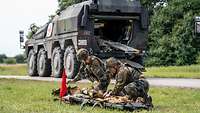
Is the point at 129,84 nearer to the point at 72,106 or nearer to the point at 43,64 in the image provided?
the point at 72,106

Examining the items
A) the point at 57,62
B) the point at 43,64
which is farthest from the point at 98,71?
the point at 43,64

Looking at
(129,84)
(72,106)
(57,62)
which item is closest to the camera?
(129,84)

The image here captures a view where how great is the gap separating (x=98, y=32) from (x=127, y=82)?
42.9ft

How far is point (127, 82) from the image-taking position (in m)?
11.7

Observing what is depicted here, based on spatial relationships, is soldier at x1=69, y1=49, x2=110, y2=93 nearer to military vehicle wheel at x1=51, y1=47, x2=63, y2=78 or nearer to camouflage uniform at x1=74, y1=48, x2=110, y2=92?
camouflage uniform at x1=74, y1=48, x2=110, y2=92

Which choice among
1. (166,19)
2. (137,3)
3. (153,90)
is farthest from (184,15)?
(153,90)

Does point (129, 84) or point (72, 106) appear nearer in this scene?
point (129, 84)

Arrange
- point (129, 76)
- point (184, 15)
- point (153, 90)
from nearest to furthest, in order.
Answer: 1. point (129, 76)
2. point (153, 90)
3. point (184, 15)

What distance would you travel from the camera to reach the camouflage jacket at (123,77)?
11.6 m

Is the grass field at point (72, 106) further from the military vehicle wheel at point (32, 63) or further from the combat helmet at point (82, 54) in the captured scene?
the military vehicle wheel at point (32, 63)

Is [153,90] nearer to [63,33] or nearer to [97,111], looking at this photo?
[97,111]

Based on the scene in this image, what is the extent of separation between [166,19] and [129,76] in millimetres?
35534

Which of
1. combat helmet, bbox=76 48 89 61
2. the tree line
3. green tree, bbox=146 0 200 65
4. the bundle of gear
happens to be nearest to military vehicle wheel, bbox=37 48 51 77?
the bundle of gear

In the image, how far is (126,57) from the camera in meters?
23.1
